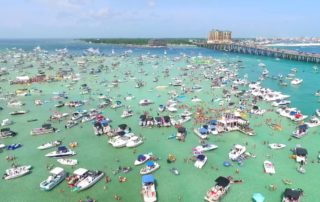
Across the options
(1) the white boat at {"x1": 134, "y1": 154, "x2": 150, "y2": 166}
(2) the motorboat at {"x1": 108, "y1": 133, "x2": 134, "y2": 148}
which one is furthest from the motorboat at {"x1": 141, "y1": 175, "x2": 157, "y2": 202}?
(2) the motorboat at {"x1": 108, "y1": 133, "x2": 134, "y2": 148}

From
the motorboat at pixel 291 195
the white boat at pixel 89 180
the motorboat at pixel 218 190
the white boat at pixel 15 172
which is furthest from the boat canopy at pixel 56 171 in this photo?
the motorboat at pixel 291 195

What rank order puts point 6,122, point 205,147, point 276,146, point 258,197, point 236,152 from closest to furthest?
point 258,197
point 236,152
point 205,147
point 276,146
point 6,122

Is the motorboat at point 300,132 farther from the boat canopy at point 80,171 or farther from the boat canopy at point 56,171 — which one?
the boat canopy at point 56,171

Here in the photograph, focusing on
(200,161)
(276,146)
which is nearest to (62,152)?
(200,161)

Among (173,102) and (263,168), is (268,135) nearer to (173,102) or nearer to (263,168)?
(263,168)

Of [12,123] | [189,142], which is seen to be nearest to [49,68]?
[12,123]

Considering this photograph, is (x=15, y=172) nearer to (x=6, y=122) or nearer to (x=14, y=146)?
(x=14, y=146)
